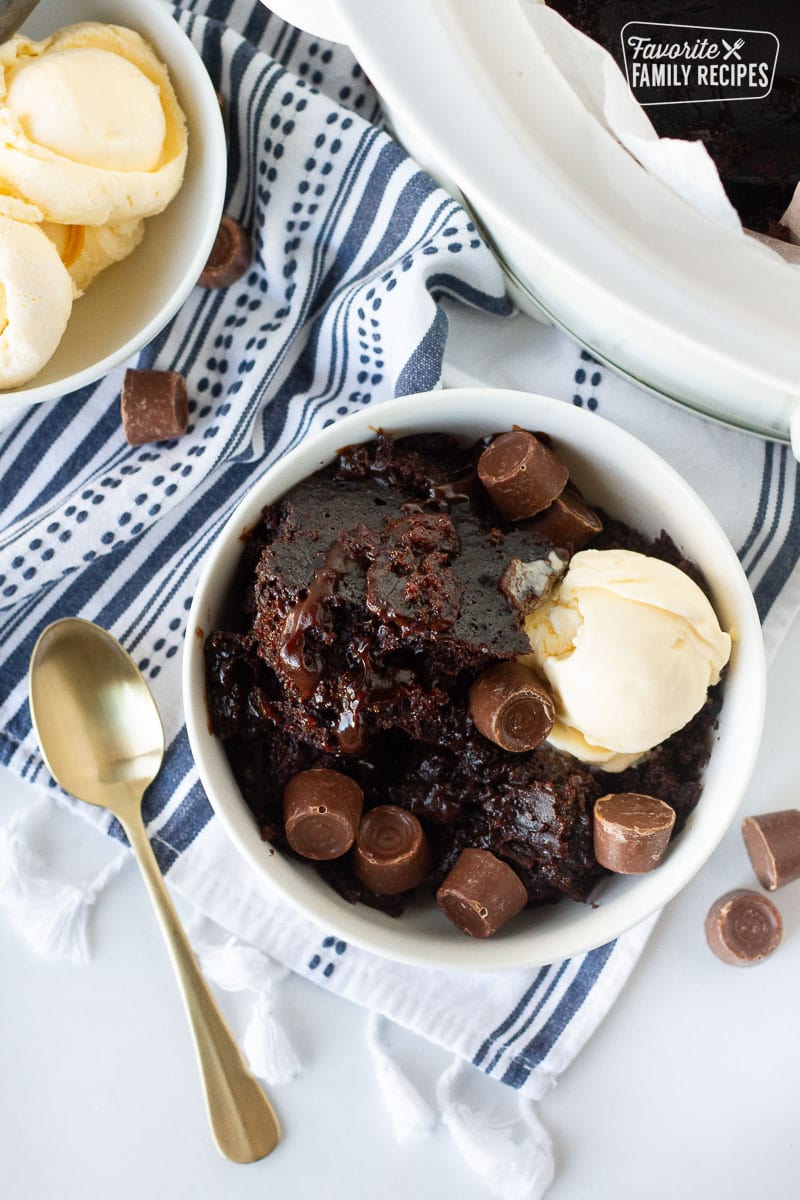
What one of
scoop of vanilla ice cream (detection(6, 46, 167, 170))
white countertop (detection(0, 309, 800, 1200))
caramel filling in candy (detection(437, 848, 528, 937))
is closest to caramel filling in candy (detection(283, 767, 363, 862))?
caramel filling in candy (detection(437, 848, 528, 937))

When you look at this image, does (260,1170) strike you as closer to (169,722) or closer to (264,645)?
(169,722)

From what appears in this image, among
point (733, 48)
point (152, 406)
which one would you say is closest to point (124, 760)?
point (152, 406)

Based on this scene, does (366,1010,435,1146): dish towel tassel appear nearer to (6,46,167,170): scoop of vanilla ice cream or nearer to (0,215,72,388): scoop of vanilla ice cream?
(0,215,72,388): scoop of vanilla ice cream

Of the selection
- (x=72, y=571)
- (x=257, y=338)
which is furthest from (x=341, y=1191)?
(x=257, y=338)

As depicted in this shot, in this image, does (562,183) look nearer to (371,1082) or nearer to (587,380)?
(587,380)

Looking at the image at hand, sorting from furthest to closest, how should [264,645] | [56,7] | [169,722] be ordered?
[169,722], [56,7], [264,645]

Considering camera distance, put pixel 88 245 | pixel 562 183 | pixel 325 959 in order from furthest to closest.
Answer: pixel 325 959 < pixel 88 245 < pixel 562 183
